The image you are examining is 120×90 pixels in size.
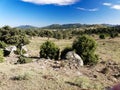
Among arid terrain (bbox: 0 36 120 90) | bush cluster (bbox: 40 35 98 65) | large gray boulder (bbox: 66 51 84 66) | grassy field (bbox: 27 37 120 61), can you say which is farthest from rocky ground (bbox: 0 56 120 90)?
grassy field (bbox: 27 37 120 61)

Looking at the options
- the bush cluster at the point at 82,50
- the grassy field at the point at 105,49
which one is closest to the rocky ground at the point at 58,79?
the bush cluster at the point at 82,50

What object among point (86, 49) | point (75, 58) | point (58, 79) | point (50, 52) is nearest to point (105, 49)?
point (86, 49)

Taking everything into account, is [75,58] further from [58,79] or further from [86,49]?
[58,79]

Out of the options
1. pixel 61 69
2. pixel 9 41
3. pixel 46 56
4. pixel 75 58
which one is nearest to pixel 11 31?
pixel 9 41

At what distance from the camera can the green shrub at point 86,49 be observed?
21.5 metres

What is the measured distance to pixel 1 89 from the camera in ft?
38.3

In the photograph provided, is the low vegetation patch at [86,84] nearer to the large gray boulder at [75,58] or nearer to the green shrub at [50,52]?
the large gray boulder at [75,58]

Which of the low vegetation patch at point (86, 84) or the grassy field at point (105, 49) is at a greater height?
the low vegetation patch at point (86, 84)

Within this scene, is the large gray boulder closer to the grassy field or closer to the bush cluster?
the bush cluster

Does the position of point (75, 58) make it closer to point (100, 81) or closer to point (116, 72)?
point (116, 72)

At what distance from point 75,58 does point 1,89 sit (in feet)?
32.1

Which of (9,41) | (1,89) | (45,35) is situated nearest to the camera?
(1,89)

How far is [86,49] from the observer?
22391 millimetres

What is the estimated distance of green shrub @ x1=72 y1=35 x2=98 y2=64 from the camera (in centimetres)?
2151
